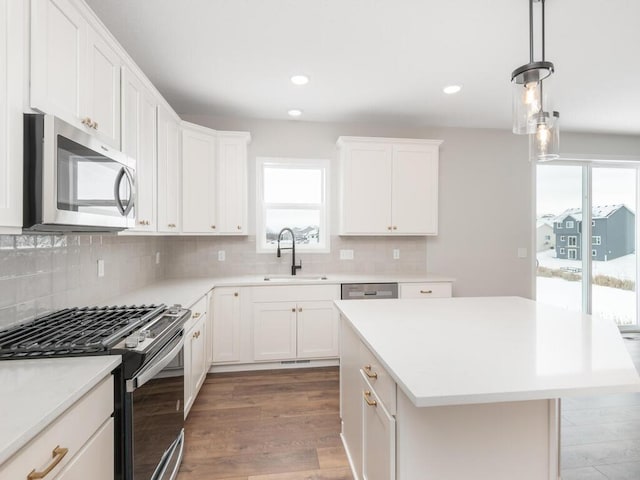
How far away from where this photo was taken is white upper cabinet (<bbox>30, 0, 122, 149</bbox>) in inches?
45.9

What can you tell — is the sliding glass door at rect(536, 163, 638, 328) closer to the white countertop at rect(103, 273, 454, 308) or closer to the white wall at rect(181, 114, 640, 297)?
the white wall at rect(181, 114, 640, 297)

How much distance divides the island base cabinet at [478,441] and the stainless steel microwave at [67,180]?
54.0 inches

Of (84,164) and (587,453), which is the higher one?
(84,164)

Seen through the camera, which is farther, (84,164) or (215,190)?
(215,190)

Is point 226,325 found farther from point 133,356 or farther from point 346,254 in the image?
point 133,356

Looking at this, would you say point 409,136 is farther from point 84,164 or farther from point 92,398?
point 92,398

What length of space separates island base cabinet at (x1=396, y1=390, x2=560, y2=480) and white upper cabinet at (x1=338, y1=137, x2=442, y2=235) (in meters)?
2.45

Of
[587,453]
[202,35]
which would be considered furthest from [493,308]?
[202,35]

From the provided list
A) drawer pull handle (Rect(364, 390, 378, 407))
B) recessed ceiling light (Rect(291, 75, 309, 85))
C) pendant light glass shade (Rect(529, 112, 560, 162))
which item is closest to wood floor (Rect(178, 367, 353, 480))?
drawer pull handle (Rect(364, 390, 378, 407))

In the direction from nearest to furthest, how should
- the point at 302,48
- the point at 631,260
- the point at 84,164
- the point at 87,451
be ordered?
the point at 87,451
the point at 84,164
the point at 302,48
the point at 631,260

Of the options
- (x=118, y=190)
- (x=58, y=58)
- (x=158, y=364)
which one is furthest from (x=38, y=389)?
(x=58, y=58)

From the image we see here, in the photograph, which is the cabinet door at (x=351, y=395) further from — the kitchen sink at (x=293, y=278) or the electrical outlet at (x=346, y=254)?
the electrical outlet at (x=346, y=254)

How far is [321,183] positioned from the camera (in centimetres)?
379

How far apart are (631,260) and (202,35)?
5.90 m
